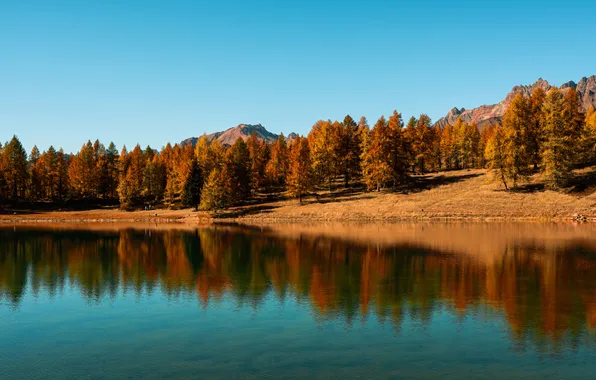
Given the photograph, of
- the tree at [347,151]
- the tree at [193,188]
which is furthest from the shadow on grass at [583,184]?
the tree at [193,188]

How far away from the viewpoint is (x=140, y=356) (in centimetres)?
1839

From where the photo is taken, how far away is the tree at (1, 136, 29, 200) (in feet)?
379

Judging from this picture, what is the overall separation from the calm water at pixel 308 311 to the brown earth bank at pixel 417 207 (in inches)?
1010

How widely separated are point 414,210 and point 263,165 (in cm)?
4908

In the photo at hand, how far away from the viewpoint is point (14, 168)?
116 metres

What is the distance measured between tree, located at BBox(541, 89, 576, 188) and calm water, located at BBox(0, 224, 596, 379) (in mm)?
34127

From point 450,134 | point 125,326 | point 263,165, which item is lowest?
point 125,326

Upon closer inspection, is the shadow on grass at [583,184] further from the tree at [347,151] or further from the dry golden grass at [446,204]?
the tree at [347,151]

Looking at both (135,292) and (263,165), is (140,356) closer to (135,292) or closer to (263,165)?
(135,292)

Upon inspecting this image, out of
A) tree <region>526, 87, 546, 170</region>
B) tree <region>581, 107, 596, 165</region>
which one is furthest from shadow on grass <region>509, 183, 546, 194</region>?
tree <region>581, 107, 596, 165</region>

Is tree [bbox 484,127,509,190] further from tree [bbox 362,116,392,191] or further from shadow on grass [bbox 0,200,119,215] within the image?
shadow on grass [bbox 0,200,119,215]

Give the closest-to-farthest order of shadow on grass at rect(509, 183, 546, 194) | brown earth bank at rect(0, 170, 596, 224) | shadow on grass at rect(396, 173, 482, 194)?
brown earth bank at rect(0, 170, 596, 224)
shadow on grass at rect(509, 183, 546, 194)
shadow on grass at rect(396, 173, 482, 194)

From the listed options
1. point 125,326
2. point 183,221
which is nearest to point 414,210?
point 183,221

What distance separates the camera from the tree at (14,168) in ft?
379
